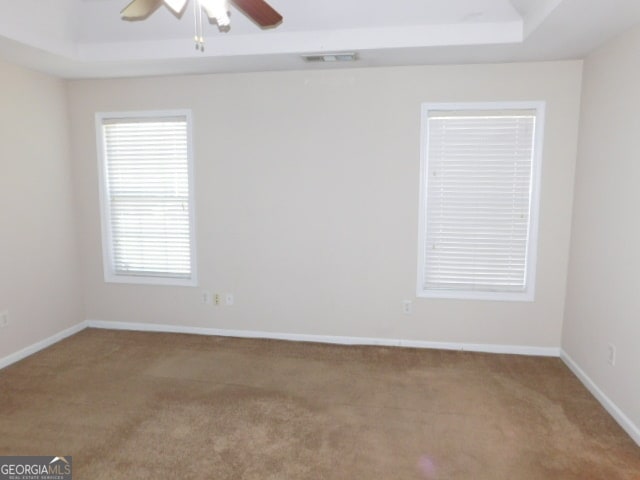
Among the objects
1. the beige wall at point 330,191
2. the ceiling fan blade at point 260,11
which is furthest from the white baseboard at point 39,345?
the ceiling fan blade at point 260,11

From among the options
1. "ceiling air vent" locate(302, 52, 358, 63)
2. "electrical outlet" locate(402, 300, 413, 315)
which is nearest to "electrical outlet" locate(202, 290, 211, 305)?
"electrical outlet" locate(402, 300, 413, 315)

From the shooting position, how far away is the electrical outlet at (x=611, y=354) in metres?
2.83

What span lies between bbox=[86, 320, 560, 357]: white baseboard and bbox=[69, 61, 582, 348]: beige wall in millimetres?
56

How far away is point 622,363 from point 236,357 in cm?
286

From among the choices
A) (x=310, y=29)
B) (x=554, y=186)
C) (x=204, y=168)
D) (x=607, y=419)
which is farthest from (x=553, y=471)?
(x=204, y=168)

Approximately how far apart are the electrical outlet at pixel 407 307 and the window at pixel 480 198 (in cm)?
13

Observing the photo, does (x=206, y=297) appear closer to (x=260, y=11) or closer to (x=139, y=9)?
(x=139, y=9)

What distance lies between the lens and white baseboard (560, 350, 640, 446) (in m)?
2.58

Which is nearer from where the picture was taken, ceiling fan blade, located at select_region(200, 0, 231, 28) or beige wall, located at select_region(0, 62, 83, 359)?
ceiling fan blade, located at select_region(200, 0, 231, 28)

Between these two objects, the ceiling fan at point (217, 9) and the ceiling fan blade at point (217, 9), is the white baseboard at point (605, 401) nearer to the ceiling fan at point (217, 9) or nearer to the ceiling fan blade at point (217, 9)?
the ceiling fan at point (217, 9)

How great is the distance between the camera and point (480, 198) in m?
3.71

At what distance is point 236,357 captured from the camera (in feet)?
12.3

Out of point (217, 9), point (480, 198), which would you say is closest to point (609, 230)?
point (480, 198)

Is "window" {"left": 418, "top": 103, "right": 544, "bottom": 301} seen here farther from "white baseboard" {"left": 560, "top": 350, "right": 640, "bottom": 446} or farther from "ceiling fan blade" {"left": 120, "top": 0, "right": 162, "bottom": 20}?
"ceiling fan blade" {"left": 120, "top": 0, "right": 162, "bottom": 20}
